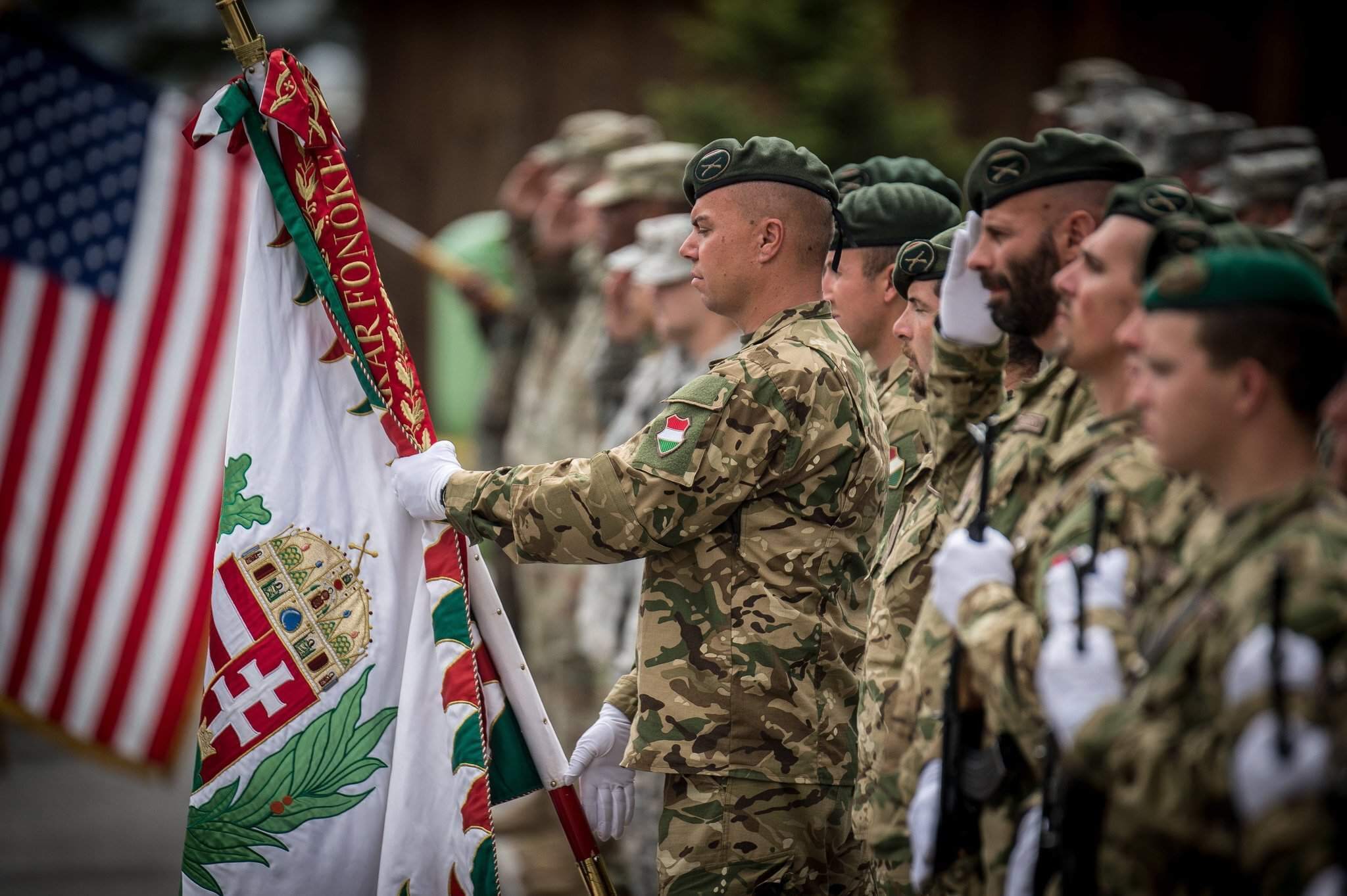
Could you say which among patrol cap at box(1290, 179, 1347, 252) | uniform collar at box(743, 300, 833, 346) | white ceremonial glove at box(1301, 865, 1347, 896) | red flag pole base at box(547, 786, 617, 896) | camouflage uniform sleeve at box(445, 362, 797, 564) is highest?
patrol cap at box(1290, 179, 1347, 252)

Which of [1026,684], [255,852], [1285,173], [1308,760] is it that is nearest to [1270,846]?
[1308,760]

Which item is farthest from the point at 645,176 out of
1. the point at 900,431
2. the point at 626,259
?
the point at 900,431

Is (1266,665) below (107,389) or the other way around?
below

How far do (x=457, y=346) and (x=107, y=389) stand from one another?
5455mm

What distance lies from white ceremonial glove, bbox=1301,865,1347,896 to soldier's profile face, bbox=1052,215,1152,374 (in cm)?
106

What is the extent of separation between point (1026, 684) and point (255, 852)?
6.39 feet

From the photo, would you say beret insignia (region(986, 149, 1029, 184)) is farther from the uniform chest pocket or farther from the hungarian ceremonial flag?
the hungarian ceremonial flag

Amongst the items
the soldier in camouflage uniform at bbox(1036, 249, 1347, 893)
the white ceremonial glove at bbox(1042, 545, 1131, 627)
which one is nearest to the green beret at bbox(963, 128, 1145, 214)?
the soldier in camouflage uniform at bbox(1036, 249, 1347, 893)

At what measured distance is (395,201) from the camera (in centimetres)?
1302

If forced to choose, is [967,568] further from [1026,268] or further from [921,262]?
[921,262]

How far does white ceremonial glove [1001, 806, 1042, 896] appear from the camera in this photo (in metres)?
2.61

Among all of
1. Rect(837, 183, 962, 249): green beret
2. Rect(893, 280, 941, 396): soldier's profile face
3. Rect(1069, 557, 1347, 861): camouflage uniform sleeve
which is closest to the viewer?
Rect(1069, 557, 1347, 861): camouflage uniform sleeve

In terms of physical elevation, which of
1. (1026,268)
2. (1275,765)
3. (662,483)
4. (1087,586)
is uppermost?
(1026,268)

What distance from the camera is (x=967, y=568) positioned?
2.77m
